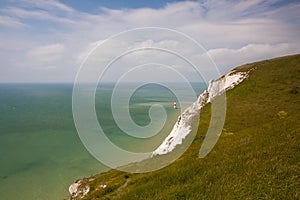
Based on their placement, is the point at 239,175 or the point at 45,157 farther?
the point at 45,157

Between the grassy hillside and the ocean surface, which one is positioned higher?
the grassy hillside

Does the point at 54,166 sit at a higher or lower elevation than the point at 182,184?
lower

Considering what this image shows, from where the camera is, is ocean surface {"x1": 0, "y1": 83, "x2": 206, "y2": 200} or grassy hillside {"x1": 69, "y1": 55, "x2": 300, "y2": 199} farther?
ocean surface {"x1": 0, "y1": 83, "x2": 206, "y2": 200}

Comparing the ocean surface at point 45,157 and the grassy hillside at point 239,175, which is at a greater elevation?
the grassy hillside at point 239,175

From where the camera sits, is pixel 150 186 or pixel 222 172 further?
pixel 150 186

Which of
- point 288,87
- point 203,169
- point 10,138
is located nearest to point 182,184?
point 203,169

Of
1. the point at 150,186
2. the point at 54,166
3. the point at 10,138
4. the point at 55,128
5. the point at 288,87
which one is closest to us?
the point at 150,186

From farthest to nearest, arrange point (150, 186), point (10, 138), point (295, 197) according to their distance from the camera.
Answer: point (10, 138), point (150, 186), point (295, 197)

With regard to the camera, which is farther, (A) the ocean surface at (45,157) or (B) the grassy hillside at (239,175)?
(A) the ocean surface at (45,157)

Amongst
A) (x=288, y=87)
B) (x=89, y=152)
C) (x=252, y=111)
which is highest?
(x=288, y=87)

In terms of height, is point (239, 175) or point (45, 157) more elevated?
point (239, 175)

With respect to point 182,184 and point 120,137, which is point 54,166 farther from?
point 182,184
